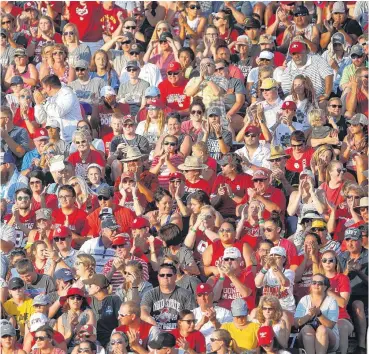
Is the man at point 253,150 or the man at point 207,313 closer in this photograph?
the man at point 207,313

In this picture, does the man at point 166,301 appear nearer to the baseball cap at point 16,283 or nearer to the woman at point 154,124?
the baseball cap at point 16,283

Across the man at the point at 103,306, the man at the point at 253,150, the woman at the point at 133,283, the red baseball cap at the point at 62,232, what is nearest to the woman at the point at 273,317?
the woman at the point at 133,283

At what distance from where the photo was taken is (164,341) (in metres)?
19.4

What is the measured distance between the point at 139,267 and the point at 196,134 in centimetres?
317

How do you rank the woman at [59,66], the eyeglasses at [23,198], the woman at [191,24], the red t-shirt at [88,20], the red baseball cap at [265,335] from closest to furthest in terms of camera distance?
the red baseball cap at [265,335] < the eyeglasses at [23,198] < the woman at [59,66] < the woman at [191,24] < the red t-shirt at [88,20]

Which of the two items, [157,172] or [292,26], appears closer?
[157,172]

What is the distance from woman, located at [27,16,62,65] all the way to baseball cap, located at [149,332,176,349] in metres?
7.38

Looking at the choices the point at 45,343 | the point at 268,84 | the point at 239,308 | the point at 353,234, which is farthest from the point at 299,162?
the point at 45,343

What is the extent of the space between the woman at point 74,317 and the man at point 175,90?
4.56m

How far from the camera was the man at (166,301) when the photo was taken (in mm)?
20141

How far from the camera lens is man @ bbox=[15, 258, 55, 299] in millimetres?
20812

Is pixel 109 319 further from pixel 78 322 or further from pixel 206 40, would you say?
pixel 206 40

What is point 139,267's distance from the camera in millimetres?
20547

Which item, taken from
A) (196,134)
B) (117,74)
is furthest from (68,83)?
(196,134)
